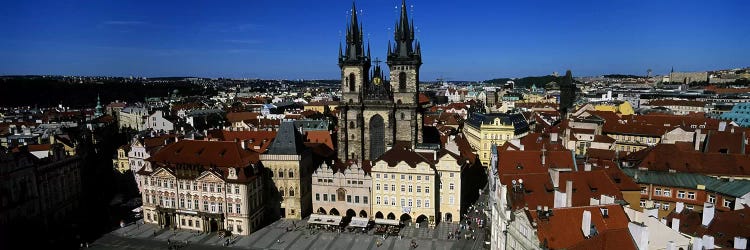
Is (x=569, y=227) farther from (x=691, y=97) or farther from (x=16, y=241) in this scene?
(x=691, y=97)

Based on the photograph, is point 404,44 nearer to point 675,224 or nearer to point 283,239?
point 283,239

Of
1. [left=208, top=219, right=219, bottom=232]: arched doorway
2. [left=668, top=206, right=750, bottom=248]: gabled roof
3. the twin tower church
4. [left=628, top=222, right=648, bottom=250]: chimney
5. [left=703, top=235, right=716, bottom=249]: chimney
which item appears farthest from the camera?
the twin tower church

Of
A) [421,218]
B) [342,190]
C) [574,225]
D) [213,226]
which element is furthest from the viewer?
[342,190]

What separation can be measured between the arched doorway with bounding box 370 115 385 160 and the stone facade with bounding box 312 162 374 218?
1734cm

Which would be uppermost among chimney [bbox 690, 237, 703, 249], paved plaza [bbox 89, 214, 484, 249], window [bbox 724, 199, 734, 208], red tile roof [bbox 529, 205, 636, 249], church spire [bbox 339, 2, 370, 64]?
church spire [bbox 339, 2, 370, 64]

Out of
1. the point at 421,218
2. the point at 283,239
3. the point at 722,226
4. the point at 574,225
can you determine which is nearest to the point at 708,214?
the point at 722,226

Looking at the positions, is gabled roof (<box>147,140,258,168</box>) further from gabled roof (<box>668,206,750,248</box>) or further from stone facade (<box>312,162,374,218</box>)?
gabled roof (<box>668,206,750,248</box>)

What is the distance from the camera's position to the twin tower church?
8812cm

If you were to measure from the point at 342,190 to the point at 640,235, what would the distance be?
44.0 metres

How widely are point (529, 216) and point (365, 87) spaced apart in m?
53.1

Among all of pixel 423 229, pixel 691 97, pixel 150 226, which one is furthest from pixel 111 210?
pixel 691 97

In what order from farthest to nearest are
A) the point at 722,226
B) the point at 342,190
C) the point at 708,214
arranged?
the point at 342,190, the point at 708,214, the point at 722,226

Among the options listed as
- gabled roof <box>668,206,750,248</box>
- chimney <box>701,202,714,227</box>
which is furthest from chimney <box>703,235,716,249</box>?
chimney <box>701,202,714,227</box>

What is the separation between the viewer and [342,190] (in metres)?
72.6
